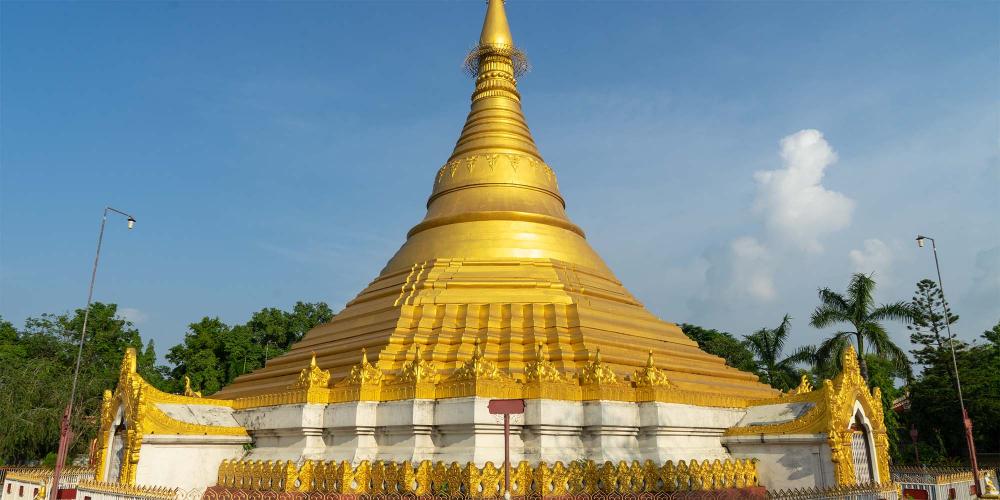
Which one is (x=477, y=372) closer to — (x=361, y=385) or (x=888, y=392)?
(x=361, y=385)

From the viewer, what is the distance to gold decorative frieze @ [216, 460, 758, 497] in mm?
12281

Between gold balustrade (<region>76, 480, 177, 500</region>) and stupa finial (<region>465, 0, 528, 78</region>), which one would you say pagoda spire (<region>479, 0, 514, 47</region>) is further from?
gold balustrade (<region>76, 480, 177, 500</region>)

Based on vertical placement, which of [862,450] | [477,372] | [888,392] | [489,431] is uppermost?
[888,392]

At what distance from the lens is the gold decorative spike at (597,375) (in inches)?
558

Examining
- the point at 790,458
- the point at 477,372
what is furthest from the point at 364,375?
the point at 790,458

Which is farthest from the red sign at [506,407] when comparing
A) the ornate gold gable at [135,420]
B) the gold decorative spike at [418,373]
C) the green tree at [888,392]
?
the green tree at [888,392]

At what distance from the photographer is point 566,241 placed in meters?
20.6

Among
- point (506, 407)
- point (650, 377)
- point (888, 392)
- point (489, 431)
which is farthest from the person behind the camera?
point (888, 392)

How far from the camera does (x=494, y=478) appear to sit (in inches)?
480

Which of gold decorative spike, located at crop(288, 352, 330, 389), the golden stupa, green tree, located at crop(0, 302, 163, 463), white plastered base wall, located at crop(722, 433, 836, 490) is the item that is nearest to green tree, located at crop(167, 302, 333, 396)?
green tree, located at crop(0, 302, 163, 463)

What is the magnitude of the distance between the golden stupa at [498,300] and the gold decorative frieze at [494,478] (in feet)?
7.04

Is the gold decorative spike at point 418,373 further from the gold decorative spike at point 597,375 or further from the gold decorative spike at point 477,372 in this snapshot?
the gold decorative spike at point 597,375

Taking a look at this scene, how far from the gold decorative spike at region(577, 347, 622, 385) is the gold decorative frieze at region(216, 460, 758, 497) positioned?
162 cm

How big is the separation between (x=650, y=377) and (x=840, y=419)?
363cm
